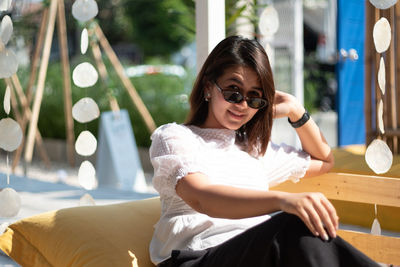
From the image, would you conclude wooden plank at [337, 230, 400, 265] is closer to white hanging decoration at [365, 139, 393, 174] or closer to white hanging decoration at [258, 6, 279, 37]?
white hanging decoration at [365, 139, 393, 174]

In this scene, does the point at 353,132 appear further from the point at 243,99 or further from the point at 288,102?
the point at 243,99

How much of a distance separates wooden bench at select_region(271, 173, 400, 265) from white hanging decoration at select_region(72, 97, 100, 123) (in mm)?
931

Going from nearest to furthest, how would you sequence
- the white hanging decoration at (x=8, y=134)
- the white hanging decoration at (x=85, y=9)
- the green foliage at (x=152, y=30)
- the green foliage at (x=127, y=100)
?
the white hanging decoration at (x=8, y=134) → the white hanging decoration at (x=85, y=9) → the green foliage at (x=127, y=100) → the green foliage at (x=152, y=30)

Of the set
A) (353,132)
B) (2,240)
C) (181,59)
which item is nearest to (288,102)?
(2,240)

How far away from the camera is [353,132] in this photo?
571 cm

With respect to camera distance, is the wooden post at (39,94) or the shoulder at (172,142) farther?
the wooden post at (39,94)

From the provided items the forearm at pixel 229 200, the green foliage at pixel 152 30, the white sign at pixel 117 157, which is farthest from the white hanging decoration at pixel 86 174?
the green foliage at pixel 152 30

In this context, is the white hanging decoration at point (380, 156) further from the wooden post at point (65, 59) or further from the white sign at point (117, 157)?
the wooden post at point (65, 59)

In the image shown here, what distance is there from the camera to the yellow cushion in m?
2.01

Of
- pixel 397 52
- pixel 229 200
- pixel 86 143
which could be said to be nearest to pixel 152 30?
pixel 397 52

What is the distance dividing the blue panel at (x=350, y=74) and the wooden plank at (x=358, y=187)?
3322 mm

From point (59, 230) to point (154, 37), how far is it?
1661cm

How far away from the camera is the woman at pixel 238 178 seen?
1.50 meters

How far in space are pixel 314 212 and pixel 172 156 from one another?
52 cm
